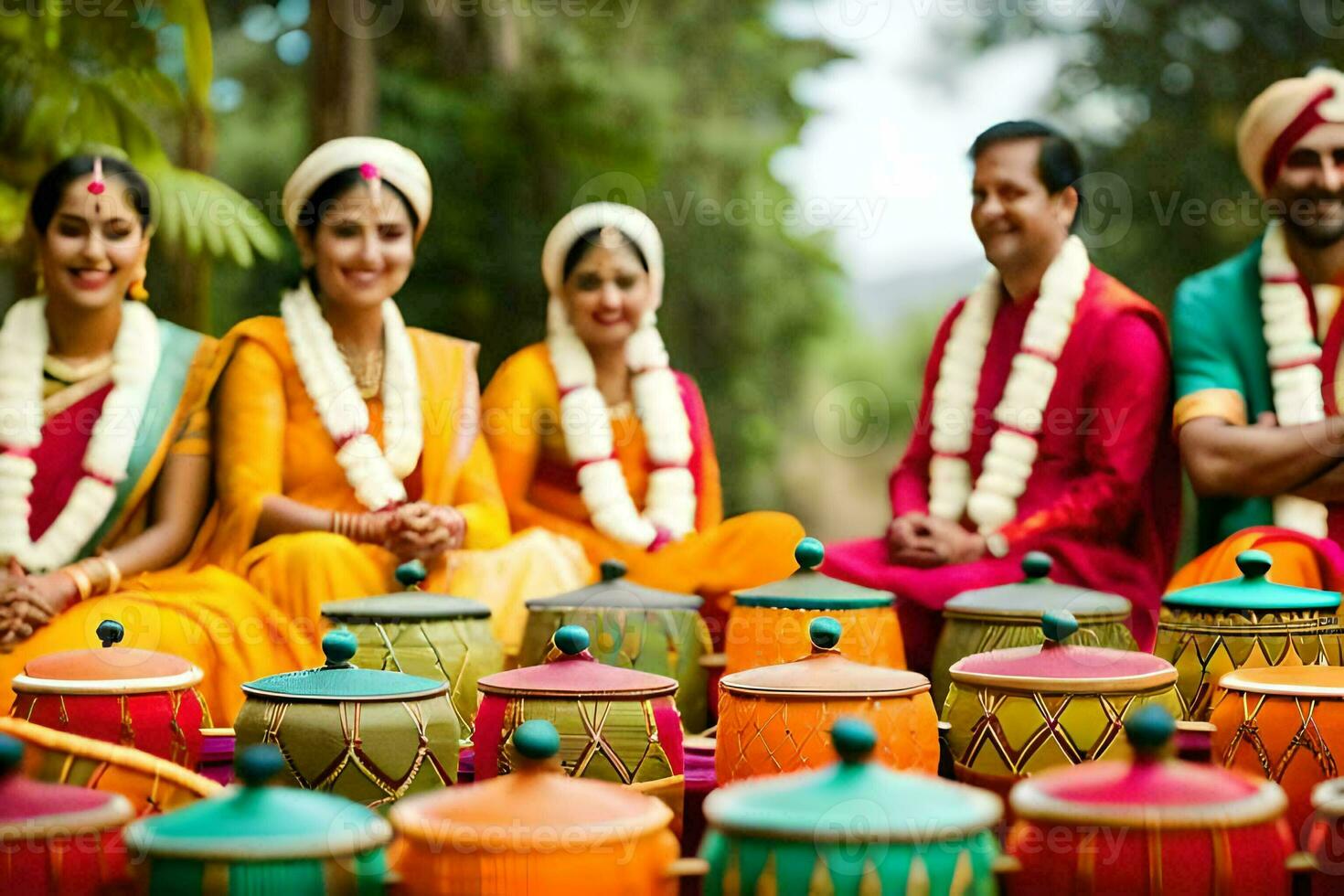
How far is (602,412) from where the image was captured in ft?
11.2

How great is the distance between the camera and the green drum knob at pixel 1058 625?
1747 millimetres

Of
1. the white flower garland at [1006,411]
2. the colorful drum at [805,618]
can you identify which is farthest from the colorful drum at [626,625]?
the white flower garland at [1006,411]

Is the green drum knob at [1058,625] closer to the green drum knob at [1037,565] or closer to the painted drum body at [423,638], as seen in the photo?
the green drum knob at [1037,565]

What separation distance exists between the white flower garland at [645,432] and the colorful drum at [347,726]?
1543 mm

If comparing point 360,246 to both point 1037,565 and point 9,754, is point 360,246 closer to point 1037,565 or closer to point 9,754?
point 1037,565

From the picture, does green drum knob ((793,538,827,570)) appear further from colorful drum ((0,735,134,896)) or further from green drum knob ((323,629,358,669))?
colorful drum ((0,735,134,896))

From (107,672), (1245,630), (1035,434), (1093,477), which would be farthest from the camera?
(1035,434)

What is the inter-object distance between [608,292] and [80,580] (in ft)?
4.12

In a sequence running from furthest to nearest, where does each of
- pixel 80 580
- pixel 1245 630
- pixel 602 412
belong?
pixel 602 412 → pixel 80 580 → pixel 1245 630

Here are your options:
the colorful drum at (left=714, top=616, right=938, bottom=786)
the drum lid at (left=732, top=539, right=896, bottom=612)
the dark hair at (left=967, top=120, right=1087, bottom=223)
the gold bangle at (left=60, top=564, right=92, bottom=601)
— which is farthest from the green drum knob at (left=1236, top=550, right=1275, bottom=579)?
the gold bangle at (left=60, top=564, right=92, bottom=601)

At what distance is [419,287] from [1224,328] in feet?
10.4

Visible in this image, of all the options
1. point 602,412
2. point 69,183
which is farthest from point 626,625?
point 69,183

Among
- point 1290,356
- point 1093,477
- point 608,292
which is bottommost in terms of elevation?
point 1093,477

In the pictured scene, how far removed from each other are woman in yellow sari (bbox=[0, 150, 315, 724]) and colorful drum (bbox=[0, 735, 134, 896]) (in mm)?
1507
